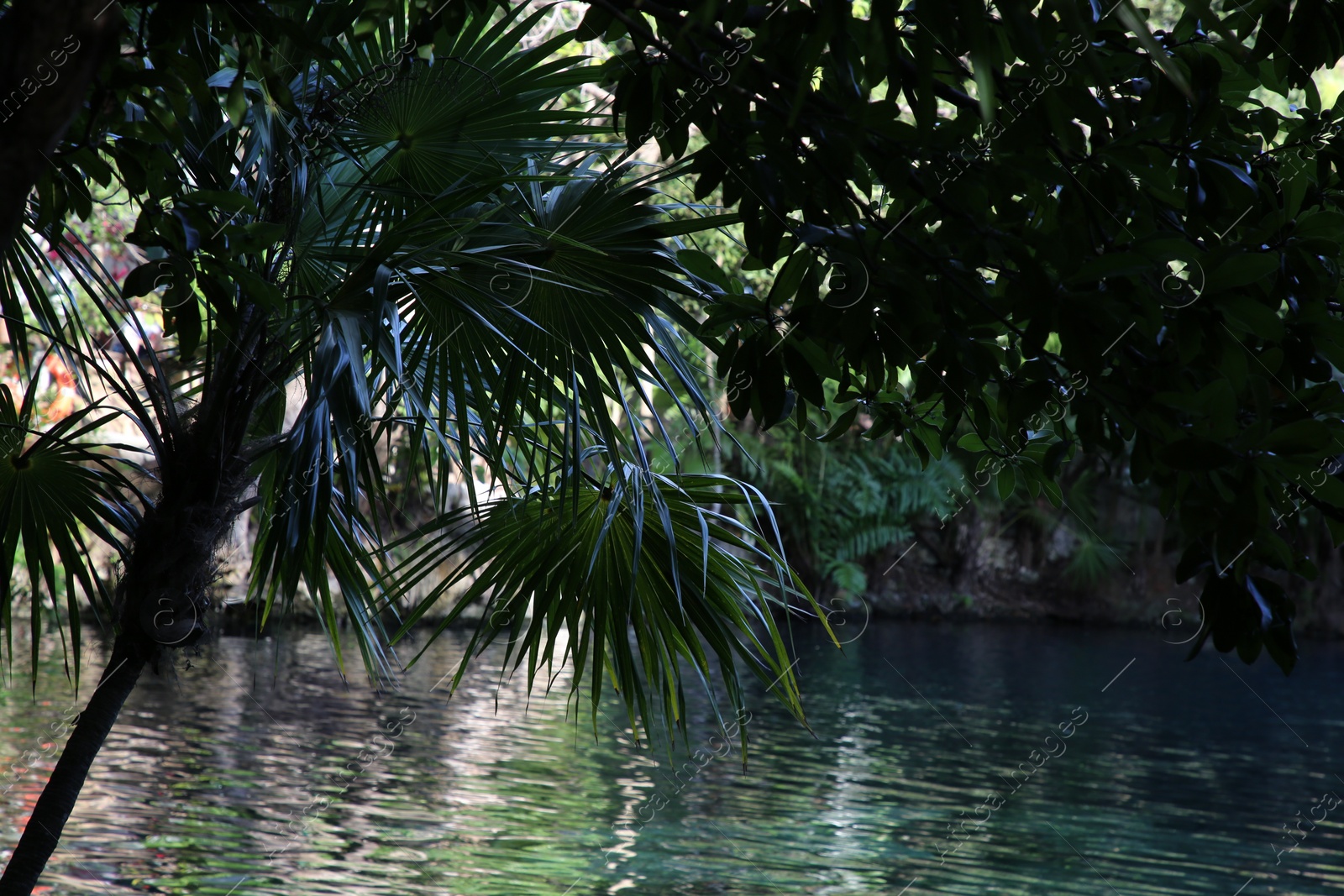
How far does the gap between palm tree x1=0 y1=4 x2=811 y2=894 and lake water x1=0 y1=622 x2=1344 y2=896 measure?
5.88 ft

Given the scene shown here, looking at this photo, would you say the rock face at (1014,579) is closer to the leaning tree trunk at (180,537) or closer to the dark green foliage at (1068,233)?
the leaning tree trunk at (180,537)

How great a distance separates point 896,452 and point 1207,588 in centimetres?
1735

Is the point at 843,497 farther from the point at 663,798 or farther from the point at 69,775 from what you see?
the point at 69,775

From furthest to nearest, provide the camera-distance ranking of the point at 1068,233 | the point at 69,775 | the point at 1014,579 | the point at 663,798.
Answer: the point at 1014,579 → the point at 663,798 → the point at 69,775 → the point at 1068,233

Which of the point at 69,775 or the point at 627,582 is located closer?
the point at 69,775

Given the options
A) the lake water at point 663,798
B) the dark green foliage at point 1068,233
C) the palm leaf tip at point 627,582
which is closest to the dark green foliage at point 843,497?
the lake water at point 663,798

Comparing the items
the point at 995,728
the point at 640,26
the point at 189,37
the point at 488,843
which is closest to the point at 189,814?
the point at 488,843

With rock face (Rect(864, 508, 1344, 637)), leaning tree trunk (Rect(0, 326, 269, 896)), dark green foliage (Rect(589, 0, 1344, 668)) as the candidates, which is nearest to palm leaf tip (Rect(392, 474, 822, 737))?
leaning tree trunk (Rect(0, 326, 269, 896))

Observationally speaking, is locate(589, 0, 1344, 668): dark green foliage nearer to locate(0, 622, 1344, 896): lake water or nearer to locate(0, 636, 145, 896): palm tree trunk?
locate(0, 636, 145, 896): palm tree trunk

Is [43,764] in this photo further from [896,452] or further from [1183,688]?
[896,452]

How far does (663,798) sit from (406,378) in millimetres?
3823

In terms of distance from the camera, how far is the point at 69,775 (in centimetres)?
255

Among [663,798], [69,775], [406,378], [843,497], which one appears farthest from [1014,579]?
[69,775]

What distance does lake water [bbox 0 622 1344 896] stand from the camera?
4.47 meters
